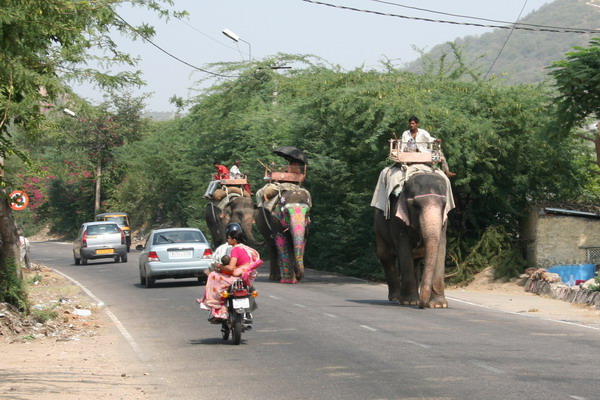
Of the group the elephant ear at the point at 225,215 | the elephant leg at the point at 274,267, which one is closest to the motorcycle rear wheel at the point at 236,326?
the elephant leg at the point at 274,267

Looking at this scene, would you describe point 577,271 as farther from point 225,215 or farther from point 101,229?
point 101,229

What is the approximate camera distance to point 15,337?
59.6 ft

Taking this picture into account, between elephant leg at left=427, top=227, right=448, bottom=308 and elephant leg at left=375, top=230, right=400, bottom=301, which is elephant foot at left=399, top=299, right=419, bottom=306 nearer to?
elephant leg at left=427, top=227, right=448, bottom=308

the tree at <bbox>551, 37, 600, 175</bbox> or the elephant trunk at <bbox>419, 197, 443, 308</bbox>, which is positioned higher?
the tree at <bbox>551, 37, 600, 175</bbox>

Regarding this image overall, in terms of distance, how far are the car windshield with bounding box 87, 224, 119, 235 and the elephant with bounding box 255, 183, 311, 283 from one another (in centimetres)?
1413

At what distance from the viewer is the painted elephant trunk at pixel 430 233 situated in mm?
20688

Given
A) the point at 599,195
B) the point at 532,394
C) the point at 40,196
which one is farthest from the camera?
the point at 40,196

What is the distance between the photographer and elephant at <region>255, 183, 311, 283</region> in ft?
97.5

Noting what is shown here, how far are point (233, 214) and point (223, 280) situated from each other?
2031cm

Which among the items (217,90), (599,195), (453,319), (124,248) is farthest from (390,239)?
(217,90)

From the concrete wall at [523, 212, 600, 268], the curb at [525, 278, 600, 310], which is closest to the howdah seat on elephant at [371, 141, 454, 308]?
the curb at [525, 278, 600, 310]

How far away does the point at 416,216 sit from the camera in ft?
70.4

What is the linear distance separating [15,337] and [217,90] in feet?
113

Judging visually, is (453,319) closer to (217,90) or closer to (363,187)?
(363,187)
